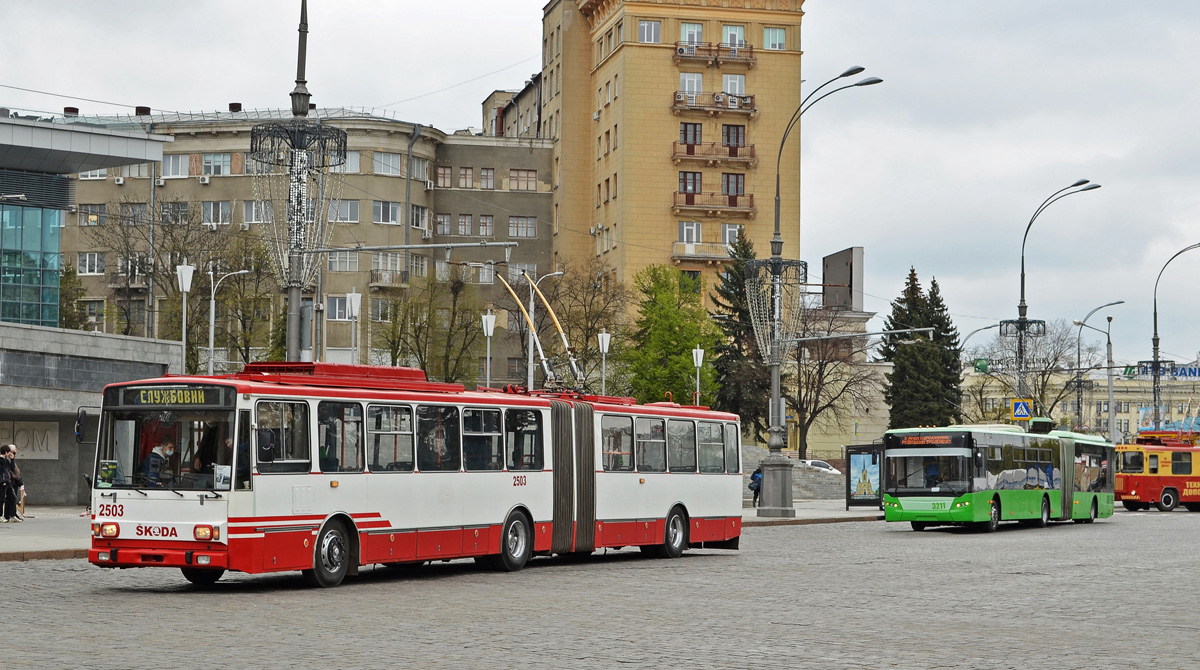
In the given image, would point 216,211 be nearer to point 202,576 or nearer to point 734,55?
point 734,55

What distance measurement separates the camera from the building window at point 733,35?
91088 mm

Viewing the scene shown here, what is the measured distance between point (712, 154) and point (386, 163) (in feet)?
62.4

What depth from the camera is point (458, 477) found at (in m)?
21.6

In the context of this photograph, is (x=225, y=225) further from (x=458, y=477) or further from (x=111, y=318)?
(x=458, y=477)

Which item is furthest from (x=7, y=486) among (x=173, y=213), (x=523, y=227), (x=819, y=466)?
(x=523, y=227)

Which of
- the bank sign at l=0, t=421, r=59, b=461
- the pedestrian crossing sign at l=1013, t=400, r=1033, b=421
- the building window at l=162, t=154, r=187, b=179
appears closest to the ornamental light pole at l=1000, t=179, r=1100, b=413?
the pedestrian crossing sign at l=1013, t=400, r=1033, b=421

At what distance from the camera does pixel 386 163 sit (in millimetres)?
91688

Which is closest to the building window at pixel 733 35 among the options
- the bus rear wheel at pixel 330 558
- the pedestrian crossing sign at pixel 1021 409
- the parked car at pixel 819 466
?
the parked car at pixel 819 466

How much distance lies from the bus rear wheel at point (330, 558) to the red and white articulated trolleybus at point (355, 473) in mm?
19

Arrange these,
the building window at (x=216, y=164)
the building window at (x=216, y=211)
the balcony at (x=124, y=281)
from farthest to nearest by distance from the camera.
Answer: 1. the building window at (x=216, y=164)
2. the building window at (x=216, y=211)
3. the balcony at (x=124, y=281)

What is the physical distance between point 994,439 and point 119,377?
22557 mm

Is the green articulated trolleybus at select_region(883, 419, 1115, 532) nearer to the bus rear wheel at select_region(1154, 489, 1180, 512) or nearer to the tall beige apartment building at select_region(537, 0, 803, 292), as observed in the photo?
the bus rear wheel at select_region(1154, 489, 1180, 512)

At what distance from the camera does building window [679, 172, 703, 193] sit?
9100cm

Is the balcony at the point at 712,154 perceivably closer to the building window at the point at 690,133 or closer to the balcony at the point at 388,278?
the building window at the point at 690,133
